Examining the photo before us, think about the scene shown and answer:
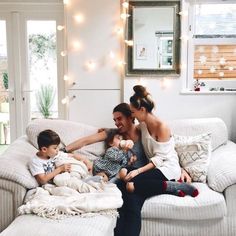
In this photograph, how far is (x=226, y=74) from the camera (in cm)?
434

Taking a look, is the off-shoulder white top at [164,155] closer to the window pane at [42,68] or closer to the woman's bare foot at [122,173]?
the woman's bare foot at [122,173]

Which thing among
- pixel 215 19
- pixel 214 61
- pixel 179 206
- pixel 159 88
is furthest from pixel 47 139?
pixel 215 19

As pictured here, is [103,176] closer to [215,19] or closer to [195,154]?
[195,154]

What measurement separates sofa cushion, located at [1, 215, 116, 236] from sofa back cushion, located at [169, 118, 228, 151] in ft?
4.21

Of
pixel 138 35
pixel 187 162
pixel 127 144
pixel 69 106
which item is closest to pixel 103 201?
pixel 127 144

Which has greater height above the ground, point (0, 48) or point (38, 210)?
point (0, 48)

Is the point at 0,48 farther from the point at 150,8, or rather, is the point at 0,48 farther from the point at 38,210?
the point at 38,210

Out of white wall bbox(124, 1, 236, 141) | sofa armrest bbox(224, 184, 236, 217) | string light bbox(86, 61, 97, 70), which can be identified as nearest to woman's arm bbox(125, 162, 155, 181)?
sofa armrest bbox(224, 184, 236, 217)

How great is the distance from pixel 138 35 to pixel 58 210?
2.09 meters

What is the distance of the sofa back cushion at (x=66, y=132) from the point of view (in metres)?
3.55

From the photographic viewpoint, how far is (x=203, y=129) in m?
3.63

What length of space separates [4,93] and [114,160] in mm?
1996

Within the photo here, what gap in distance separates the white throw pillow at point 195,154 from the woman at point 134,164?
0.07 m

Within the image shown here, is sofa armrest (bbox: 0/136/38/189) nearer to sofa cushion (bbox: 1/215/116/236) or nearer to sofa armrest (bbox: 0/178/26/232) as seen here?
sofa armrest (bbox: 0/178/26/232)
